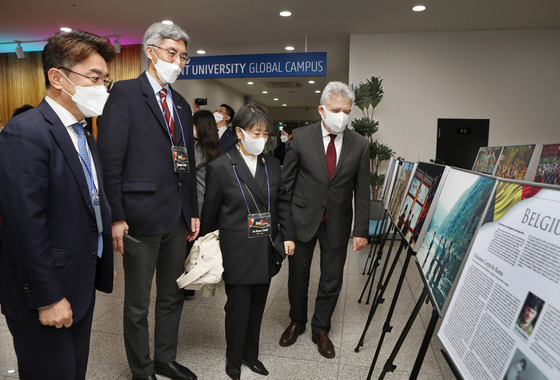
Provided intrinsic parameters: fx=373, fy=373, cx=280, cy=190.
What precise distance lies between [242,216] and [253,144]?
396 millimetres

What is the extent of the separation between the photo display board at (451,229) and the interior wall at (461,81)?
4.77 metres

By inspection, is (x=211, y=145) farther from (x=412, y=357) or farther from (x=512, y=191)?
(x=512, y=191)

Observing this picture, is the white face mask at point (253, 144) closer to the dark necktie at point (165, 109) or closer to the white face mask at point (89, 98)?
the dark necktie at point (165, 109)

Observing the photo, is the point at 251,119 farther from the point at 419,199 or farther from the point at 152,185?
the point at 419,199

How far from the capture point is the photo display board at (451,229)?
1099mm

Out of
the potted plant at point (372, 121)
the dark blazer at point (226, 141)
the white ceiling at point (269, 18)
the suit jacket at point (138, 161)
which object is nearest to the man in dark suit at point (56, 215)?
the suit jacket at point (138, 161)

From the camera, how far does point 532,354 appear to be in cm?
67

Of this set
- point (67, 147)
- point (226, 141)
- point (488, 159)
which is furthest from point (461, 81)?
point (67, 147)

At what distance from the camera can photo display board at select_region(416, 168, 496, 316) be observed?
1.10 metres

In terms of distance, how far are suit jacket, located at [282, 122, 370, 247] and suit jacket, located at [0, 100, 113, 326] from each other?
4.44 ft

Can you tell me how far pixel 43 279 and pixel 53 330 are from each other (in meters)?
0.22

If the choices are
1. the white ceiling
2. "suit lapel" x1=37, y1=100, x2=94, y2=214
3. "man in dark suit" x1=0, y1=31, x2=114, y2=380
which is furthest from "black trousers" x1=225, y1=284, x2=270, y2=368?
the white ceiling

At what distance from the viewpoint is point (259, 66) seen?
6.09m

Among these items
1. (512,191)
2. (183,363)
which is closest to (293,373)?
(183,363)
